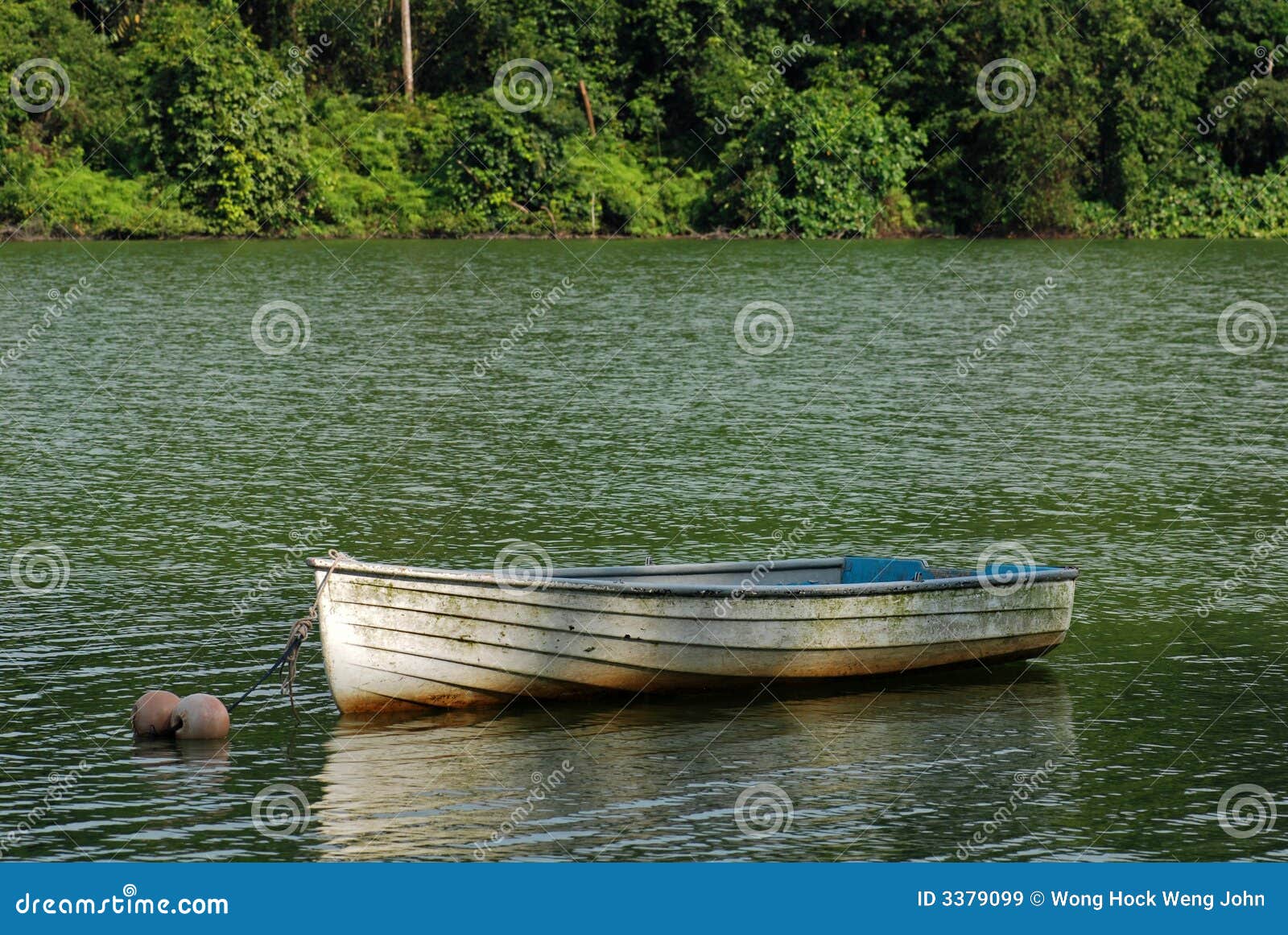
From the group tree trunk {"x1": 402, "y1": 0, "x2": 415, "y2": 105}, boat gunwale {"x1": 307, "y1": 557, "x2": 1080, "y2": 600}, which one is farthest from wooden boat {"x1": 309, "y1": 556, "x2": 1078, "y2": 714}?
tree trunk {"x1": 402, "y1": 0, "x2": 415, "y2": 105}

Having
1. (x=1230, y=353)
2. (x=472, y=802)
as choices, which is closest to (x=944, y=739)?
(x=472, y=802)

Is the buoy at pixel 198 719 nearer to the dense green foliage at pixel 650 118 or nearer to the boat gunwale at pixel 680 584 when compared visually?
the boat gunwale at pixel 680 584

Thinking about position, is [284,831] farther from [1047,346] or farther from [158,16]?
[158,16]

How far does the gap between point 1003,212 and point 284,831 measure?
6038 centimetres

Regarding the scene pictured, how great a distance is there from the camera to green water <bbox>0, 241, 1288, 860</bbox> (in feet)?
42.9

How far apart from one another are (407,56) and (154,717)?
192 ft

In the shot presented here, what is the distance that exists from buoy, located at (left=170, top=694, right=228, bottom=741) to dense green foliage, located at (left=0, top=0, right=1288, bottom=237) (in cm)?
5024

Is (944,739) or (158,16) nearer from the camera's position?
(944,739)

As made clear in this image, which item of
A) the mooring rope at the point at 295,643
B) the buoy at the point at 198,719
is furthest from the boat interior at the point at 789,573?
the buoy at the point at 198,719

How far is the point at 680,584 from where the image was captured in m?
16.2

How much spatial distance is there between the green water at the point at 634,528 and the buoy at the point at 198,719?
0.53ft

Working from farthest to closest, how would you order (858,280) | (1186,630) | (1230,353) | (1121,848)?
1. (858,280)
2. (1230,353)
3. (1186,630)
4. (1121,848)

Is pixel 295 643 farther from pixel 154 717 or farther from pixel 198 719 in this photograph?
pixel 154 717

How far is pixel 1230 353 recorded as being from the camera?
3888 centimetres
